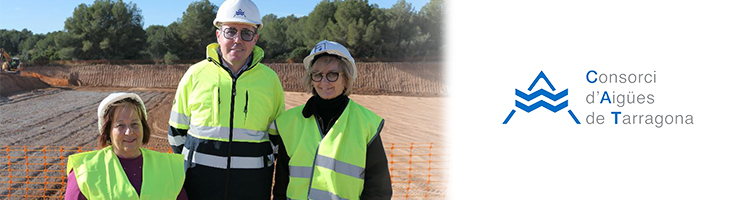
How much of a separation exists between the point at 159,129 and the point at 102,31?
23495 mm

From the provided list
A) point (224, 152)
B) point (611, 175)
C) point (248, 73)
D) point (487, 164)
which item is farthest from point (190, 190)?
point (611, 175)

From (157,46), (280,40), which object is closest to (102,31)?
(157,46)

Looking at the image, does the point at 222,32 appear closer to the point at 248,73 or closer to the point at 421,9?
the point at 248,73

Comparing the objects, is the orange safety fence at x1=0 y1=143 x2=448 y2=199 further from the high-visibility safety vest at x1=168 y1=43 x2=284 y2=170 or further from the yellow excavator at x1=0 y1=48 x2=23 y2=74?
the yellow excavator at x1=0 y1=48 x2=23 y2=74

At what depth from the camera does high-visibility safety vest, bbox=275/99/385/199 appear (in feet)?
7.04

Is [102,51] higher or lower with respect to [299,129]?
higher

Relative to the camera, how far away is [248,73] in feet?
8.12

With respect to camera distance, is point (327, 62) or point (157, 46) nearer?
point (327, 62)

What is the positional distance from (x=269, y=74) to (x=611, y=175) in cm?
350

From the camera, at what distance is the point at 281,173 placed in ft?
7.64

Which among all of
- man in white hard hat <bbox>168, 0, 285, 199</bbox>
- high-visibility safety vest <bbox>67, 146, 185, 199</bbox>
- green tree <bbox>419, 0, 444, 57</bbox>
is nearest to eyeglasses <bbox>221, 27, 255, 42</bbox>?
man in white hard hat <bbox>168, 0, 285, 199</bbox>

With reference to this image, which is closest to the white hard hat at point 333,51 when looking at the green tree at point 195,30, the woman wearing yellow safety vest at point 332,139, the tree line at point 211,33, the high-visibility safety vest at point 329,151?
the woman wearing yellow safety vest at point 332,139

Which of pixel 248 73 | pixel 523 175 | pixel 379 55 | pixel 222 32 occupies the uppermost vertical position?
pixel 379 55

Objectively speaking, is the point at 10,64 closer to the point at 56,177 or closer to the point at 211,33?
the point at 211,33
